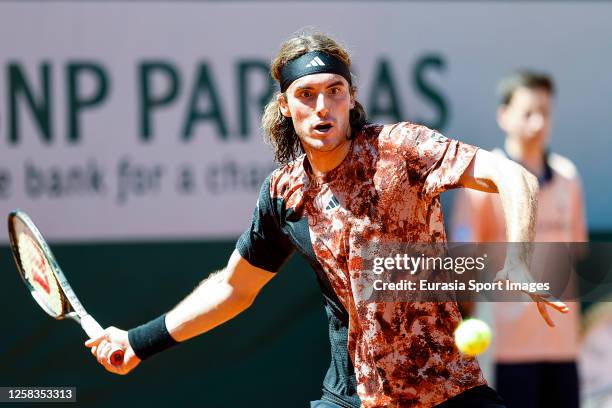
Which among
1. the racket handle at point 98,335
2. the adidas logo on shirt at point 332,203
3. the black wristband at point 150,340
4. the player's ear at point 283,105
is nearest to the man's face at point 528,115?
the player's ear at point 283,105

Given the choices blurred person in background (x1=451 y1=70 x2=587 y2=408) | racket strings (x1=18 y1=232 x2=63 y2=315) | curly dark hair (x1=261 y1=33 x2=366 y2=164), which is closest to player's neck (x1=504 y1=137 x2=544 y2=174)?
blurred person in background (x1=451 y1=70 x2=587 y2=408)

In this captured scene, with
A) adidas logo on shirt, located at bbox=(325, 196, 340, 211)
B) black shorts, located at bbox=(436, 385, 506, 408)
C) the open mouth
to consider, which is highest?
the open mouth

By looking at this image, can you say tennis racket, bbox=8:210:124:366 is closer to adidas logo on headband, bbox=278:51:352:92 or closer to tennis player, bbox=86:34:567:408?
tennis player, bbox=86:34:567:408

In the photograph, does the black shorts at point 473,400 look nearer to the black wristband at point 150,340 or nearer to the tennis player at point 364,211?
the tennis player at point 364,211

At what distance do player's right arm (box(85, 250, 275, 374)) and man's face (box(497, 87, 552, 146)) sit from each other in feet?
6.67

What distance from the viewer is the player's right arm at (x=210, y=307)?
3754 mm

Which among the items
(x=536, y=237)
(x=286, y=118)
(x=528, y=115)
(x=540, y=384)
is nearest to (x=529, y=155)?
(x=528, y=115)

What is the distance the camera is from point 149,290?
5.98 metres

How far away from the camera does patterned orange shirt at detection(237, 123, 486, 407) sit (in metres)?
3.29

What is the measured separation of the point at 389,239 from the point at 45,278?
1583 millimetres

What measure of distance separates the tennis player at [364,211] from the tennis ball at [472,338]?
6 cm

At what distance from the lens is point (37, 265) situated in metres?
4.34

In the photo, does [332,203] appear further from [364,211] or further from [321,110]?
[321,110]

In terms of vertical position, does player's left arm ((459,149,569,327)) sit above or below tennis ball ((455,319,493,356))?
above
